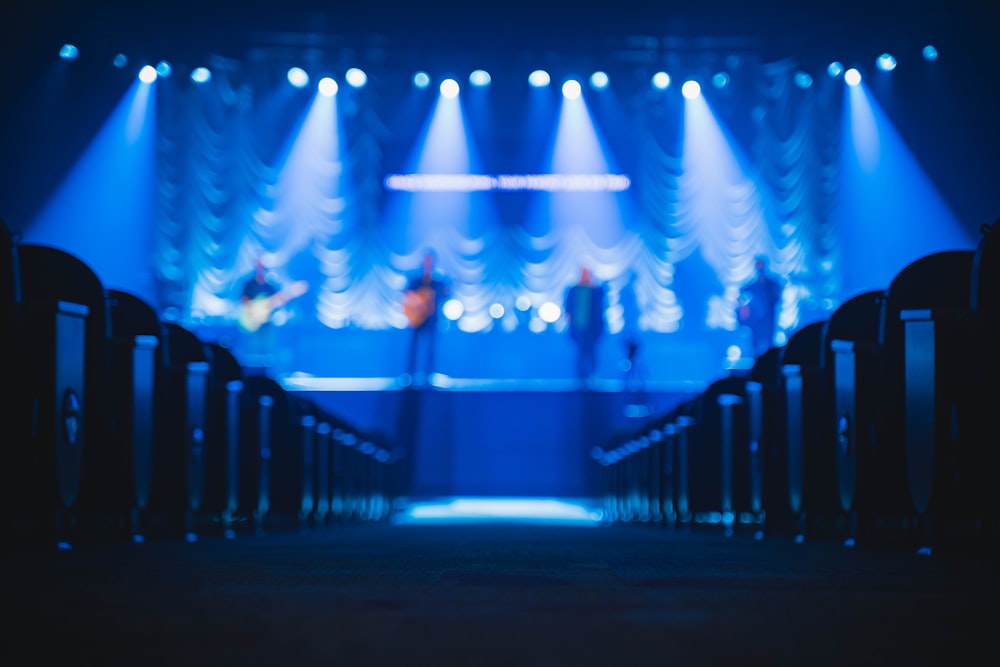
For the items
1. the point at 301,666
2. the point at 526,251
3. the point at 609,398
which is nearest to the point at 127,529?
the point at 301,666

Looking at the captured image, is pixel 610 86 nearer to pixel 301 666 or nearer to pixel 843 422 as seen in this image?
pixel 843 422

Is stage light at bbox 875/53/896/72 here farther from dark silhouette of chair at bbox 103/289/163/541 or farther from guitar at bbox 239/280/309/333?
dark silhouette of chair at bbox 103/289/163/541

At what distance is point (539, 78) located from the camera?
25359 millimetres

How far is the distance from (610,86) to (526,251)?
3.60m

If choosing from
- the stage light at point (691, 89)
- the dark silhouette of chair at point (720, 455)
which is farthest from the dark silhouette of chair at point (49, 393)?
the stage light at point (691, 89)

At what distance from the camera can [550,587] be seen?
8.24ft

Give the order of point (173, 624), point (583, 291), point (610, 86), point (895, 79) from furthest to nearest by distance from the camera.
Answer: point (610, 86) < point (895, 79) < point (583, 291) < point (173, 624)

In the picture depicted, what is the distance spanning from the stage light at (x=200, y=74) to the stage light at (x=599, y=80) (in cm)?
734

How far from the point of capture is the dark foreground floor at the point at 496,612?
4.99 ft

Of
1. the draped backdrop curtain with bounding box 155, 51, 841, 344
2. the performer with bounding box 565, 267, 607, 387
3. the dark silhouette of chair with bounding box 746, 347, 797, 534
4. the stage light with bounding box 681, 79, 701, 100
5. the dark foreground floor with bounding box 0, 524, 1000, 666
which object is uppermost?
the stage light with bounding box 681, 79, 701, 100

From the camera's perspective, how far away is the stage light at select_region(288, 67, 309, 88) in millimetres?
25188

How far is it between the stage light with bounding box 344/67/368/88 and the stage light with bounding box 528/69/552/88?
10.5 feet

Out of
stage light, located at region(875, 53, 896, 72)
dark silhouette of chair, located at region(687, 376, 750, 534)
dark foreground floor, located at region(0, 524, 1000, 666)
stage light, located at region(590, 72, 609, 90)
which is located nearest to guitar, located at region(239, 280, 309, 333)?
stage light, located at region(590, 72, 609, 90)

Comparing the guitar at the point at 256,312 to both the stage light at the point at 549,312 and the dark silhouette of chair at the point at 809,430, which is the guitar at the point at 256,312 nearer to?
the stage light at the point at 549,312
